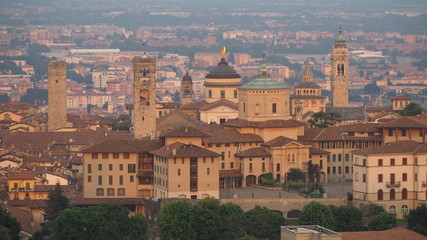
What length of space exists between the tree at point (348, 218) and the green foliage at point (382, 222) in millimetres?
575

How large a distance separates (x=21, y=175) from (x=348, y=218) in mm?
16753

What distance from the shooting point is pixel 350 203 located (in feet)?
212

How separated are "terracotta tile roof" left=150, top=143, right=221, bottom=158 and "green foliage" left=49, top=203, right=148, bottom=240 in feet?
14.1

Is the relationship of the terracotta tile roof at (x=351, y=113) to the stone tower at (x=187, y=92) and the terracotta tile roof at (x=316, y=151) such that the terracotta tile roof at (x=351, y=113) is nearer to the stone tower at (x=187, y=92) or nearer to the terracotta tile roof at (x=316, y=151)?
the stone tower at (x=187, y=92)

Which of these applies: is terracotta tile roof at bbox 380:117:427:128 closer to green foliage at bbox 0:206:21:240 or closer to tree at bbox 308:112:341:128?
tree at bbox 308:112:341:128

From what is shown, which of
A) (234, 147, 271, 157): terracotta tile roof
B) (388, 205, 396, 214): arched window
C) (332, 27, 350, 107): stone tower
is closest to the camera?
(388, 205, 396, 214): arched window

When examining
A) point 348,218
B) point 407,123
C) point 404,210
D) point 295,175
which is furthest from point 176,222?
point 407,123

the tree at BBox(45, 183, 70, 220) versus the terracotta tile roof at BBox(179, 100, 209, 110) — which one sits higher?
the terracotta tile roof at BBox(179, 100, 209, 110)

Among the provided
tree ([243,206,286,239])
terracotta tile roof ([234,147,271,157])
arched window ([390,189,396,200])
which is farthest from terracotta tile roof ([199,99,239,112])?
tree ([243,206,286,239])

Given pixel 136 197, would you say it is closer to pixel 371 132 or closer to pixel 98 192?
pixel 98 192

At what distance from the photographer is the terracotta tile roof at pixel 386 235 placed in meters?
57.6

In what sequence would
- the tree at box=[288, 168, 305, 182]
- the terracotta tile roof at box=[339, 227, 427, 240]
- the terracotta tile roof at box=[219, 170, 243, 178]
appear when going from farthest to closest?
the tree at box=[288, 168, 305, 182] → the terracotta tile roof at box=[219, 170, 243, 178] → the terracotta tile roof at box=[339, 227, 427, 240]

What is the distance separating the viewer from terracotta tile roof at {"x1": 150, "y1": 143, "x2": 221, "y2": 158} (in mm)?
65812

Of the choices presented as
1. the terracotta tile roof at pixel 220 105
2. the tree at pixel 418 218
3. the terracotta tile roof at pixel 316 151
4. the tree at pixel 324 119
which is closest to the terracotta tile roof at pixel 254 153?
the terracotta tile roof at pixel 316 151
